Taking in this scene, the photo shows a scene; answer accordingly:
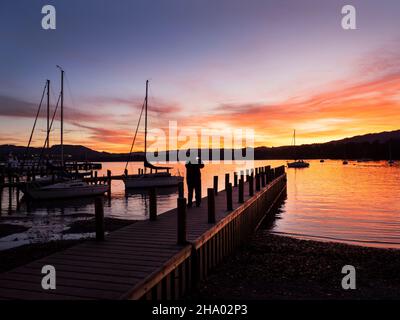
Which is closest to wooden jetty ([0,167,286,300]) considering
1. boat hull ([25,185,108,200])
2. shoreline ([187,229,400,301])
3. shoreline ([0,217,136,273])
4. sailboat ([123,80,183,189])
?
shoreline ([187,229,400,301])

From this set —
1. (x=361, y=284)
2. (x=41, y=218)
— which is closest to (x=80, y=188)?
(x=41, y=218)

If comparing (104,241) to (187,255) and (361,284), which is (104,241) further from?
(361,284)

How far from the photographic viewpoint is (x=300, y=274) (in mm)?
9766

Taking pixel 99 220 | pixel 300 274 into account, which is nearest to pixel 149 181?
pixel 300 274

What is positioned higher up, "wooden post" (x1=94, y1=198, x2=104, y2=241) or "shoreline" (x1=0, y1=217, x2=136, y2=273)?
"wooden post" (x1=94, y1=198, x2=104, y2=241)

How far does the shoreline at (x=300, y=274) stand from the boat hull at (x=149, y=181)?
29835 millimetres

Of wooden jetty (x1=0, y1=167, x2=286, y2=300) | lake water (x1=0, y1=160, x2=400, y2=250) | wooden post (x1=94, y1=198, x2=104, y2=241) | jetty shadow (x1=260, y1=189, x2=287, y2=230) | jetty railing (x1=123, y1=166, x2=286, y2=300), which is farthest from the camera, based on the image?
jetty shadow (x1=260, y1=189, x2=287, y2=230)

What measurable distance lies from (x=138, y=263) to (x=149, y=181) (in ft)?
122

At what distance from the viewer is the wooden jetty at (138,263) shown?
5.05 meters

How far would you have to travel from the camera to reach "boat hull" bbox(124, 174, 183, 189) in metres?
41.7

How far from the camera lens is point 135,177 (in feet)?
141

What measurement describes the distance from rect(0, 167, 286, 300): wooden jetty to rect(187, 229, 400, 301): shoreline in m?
0.55

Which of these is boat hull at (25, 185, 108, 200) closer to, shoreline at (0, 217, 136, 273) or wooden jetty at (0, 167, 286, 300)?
shoreline at (0, 217, 136, 273)
